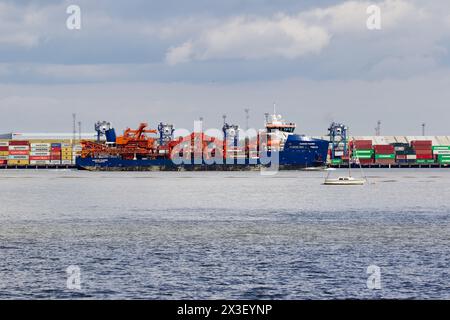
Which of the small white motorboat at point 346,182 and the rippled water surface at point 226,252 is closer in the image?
the rippled water surface at point 226,252

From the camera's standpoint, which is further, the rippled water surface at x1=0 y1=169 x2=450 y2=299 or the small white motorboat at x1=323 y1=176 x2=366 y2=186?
the small white motorboat at x1=323 y1=176 x2=366 y2=186

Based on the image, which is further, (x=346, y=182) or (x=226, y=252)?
(x=346, y=182)

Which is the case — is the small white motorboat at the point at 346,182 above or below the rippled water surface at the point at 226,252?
above

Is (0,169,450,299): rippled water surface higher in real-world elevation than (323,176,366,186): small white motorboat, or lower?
lower

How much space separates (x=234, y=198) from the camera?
331 ft

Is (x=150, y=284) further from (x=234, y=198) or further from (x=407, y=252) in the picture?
(x=234, y=198)

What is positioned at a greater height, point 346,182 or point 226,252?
point 346,182

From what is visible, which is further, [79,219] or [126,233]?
[79,219]
